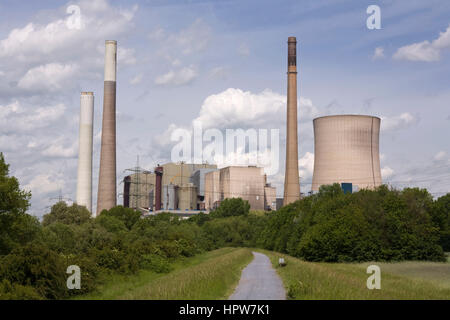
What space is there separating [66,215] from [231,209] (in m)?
47.9

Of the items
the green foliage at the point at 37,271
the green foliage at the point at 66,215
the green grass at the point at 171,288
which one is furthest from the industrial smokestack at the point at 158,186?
the green foliage at the point at 37,271

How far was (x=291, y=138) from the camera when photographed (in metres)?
96.8

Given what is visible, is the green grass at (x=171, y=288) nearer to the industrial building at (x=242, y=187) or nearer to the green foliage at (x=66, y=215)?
the green foliage at (x=66, y=215)

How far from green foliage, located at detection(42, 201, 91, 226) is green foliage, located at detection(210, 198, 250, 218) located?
1670 inches

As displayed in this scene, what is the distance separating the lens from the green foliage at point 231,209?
403 feet

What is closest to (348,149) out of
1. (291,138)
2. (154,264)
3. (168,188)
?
(291,138)

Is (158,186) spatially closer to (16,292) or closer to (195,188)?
(195,188)

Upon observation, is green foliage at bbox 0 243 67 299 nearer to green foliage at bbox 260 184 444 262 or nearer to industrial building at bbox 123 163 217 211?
green foliage at bbox 260 184 444 262

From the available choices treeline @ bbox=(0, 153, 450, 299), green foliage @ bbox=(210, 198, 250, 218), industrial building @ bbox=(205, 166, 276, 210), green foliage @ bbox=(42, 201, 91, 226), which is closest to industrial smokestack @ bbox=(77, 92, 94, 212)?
green foliage @ bbox=(42, 201, 91, 226)

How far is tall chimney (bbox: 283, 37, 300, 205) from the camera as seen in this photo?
9656cm

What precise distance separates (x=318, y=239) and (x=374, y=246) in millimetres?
4750

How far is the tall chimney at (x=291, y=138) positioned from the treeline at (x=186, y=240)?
19080 mm

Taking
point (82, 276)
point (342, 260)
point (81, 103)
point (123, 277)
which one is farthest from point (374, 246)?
point (81, 103)
